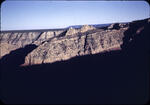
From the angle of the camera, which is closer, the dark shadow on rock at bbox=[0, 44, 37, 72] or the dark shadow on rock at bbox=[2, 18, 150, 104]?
the dark shadow on rock at bbox=[2, 18, 150, 104]

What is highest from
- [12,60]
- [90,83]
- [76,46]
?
[76,46]

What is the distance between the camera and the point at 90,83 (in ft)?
52.1

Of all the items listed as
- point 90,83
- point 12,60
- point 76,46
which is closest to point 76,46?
point 76,46

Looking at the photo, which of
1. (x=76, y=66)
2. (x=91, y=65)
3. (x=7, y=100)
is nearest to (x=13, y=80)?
(x=7, y=100)

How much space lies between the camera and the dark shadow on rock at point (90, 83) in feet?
43.6

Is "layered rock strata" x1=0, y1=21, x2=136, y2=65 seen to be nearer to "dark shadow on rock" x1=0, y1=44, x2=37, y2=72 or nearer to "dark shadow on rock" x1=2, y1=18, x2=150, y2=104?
"dark shadow on rock" x1=0, y1=44, x2=37, y2=72

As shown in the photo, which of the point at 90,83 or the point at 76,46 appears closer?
the point at 90,83

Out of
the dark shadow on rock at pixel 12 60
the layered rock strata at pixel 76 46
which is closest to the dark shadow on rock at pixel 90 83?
the layered rock strata at pixel 76 46

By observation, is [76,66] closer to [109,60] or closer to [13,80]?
[109,60]

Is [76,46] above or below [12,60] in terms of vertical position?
above

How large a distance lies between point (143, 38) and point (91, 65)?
7.78m

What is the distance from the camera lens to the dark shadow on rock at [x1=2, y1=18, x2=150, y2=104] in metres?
13.3

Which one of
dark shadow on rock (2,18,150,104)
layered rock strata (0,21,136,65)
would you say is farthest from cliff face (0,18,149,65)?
dark shadow on rock (2,18,150,104)

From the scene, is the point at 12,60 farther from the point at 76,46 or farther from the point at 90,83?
the point at 90,83
